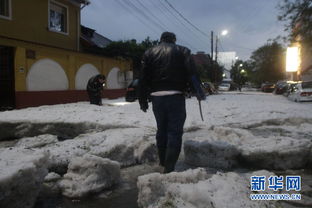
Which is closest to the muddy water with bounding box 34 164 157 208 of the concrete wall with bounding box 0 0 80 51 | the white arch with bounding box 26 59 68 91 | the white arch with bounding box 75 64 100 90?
the white arch with bounding box 26 59 68 91

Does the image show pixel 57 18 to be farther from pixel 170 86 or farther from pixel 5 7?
pixel 170 86

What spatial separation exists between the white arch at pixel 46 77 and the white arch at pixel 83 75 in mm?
877

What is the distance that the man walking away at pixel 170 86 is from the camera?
300 cm

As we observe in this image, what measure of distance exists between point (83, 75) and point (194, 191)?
12342 millimetres

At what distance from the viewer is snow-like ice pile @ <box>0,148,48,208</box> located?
209cm

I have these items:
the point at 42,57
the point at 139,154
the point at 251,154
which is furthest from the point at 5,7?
the point at 251,154

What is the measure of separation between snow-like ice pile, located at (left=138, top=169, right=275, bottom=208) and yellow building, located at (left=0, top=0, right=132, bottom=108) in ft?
29.2

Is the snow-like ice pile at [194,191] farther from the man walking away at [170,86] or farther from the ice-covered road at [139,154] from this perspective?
the man walking away at [170,86]

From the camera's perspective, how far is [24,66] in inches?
394

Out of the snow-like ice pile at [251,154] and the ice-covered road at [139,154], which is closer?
the ice-covered road at [139,154]

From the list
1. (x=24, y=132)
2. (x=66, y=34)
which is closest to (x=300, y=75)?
(x=66, y=34)

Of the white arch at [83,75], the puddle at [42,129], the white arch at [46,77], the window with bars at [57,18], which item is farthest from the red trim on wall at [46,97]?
the puddle at [42,129]

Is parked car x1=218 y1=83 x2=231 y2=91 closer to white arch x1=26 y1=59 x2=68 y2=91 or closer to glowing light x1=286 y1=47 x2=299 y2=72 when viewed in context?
glowing light x1=286 y1=47 x2=299 y2=72

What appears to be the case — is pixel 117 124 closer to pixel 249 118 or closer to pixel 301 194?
pixel 249 118
